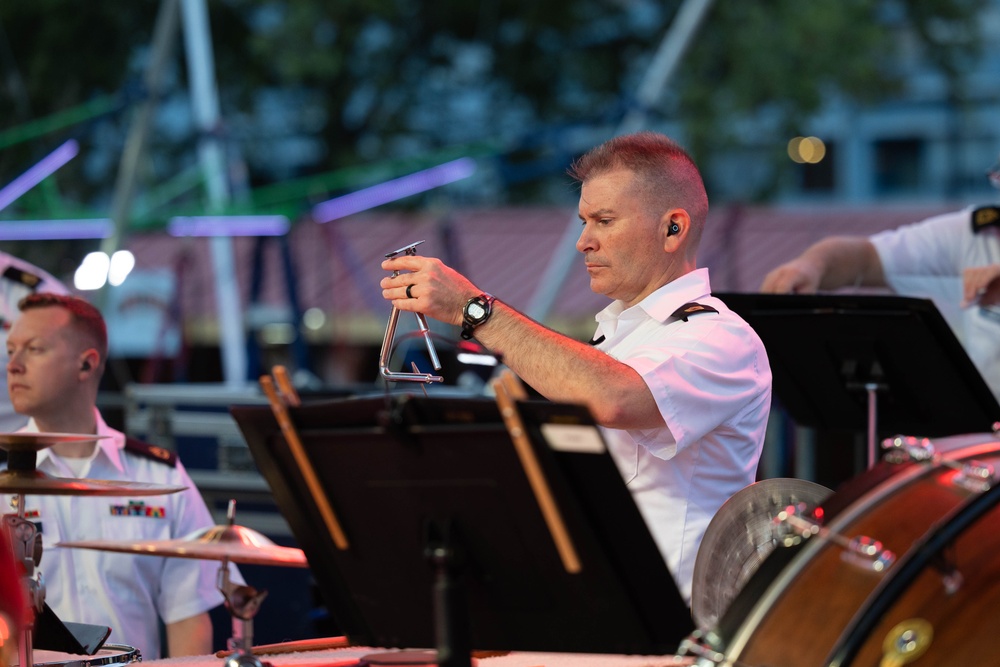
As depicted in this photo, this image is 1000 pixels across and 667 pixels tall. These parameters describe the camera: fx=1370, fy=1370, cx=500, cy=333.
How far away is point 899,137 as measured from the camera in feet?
66.2

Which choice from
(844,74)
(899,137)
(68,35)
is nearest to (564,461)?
(844,74)

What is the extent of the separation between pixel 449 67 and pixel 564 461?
52.9ft

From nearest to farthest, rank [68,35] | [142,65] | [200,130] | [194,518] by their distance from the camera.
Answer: [194,518]
[200,130]
[68,35]
[142,65]

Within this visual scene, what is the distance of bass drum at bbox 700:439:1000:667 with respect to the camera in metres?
2.08

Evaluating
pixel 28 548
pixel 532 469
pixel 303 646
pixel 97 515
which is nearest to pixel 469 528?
pixel 532 469

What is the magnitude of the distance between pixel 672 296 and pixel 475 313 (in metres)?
0.56

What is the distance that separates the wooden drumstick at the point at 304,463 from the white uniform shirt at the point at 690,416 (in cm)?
76

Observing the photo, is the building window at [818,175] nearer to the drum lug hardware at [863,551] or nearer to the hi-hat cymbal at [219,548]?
the hi-hat cymbal at [219,548]

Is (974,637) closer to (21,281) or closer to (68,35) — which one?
(21,281)

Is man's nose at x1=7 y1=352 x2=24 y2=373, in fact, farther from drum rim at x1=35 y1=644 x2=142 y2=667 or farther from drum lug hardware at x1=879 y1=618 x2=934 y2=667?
drum lug hardware at x1=879 y1=618 x2=934 y2=667

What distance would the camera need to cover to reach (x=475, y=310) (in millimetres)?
2723

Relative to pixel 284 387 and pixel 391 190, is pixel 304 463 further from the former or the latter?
pixel 391 190

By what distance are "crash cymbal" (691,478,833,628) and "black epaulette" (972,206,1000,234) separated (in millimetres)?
2404

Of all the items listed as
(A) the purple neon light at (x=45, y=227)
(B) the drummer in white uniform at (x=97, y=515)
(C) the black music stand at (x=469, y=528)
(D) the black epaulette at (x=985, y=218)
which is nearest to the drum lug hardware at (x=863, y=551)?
(C) the black music stand at (x=469, y=528)
